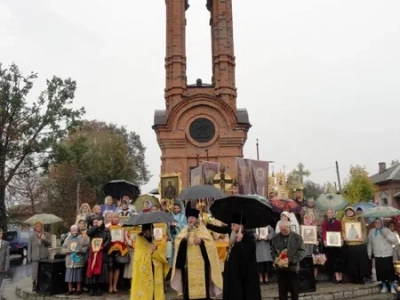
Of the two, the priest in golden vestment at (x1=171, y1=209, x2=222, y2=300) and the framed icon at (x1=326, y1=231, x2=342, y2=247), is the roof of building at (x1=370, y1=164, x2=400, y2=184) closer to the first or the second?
the framed icon at (x1=326, y1=231, x2=342, y2=247)

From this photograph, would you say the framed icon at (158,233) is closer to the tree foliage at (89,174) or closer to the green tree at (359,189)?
the tree foliage at (89,174)

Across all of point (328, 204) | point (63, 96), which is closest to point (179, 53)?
point (63, 96)

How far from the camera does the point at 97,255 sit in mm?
9758

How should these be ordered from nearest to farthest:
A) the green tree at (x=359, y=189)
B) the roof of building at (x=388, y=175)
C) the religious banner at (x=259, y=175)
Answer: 1. the religious banner at (x=259, y=175)
2. the green tree at (x=359, y=189)
3. the roof of building at (x=388, y=175)

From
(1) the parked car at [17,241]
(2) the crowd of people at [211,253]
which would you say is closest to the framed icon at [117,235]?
(2) the crowd of people at [211,253]

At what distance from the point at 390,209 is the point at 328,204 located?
1731mm

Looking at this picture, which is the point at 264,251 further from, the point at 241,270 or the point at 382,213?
the point at 241,270

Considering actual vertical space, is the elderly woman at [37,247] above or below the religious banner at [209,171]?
below

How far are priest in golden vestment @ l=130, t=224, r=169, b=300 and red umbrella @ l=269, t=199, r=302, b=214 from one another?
4.37 meters

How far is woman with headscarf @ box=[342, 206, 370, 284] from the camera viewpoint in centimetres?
1072

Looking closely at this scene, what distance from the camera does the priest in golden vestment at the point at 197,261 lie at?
8.05 m

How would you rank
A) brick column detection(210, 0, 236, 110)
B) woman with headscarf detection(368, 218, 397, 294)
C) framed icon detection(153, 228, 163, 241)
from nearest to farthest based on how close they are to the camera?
1. framed icon detection(153, 228, 163, 241)
2. woman with headscarf detection(368, 218, 397, 294)
3. brick column detection(210, 0, 236, 110)

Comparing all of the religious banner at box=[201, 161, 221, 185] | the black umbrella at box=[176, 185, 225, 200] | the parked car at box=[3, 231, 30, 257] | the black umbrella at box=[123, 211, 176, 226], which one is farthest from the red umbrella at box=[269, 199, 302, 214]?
the parked car at box=[3, 231, 30, 257]

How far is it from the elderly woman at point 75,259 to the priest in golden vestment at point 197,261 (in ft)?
9.52
